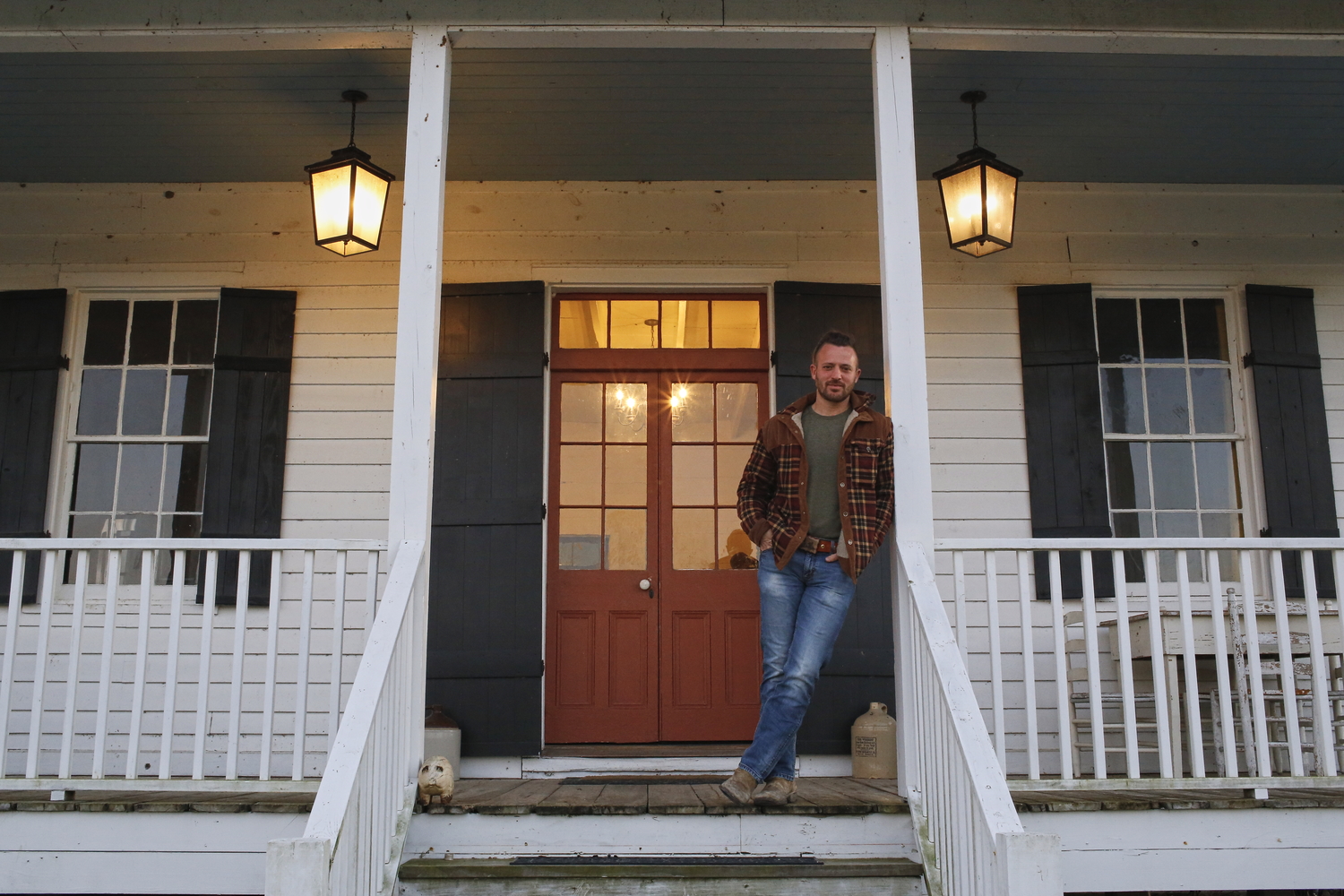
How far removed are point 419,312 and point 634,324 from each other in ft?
5.78

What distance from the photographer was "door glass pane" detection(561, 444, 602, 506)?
514 centimetres

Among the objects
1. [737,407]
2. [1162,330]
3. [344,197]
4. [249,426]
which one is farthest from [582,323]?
[1162,330]

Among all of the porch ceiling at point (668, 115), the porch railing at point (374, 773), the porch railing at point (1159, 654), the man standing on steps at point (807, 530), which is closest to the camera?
the porch railing at point (374, 773)

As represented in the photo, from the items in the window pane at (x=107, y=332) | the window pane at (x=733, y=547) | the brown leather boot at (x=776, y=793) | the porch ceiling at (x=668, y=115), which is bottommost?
the brown leather boot at (x=776, y=793)

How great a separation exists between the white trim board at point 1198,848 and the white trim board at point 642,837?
511 millimetres

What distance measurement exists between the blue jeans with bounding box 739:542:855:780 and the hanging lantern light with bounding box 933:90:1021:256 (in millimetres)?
1812

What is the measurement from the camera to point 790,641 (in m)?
3.45

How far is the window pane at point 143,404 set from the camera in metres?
5.14

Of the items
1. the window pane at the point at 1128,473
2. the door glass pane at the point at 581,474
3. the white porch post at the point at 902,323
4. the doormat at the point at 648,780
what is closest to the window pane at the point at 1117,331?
the window pane at the point at 1128,473

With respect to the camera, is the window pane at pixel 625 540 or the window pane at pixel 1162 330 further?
the window pane at pixel 1162 330

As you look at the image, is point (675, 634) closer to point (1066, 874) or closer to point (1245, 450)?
point (1066, 874)

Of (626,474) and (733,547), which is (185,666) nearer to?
(626,474)

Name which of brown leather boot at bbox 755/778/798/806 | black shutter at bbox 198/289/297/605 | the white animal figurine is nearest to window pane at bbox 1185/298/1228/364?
brown leather boot at bbox 755/778/798/806

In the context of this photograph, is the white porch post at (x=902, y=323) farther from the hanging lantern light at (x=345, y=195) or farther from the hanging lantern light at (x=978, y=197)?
the hanging lantern light at (x=345, y=195)
